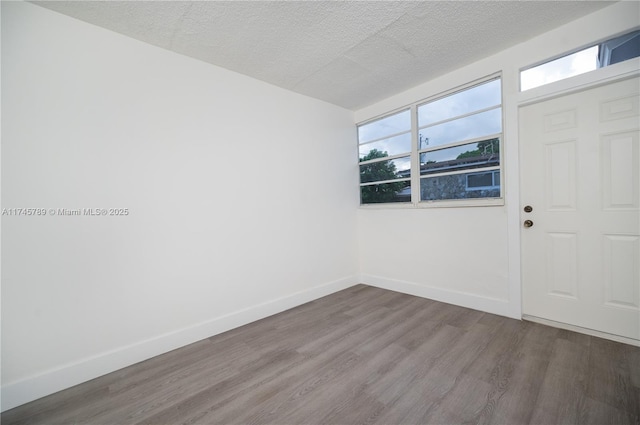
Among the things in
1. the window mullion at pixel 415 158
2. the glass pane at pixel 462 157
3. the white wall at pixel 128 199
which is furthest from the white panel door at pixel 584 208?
the white wall at pixel 128 199

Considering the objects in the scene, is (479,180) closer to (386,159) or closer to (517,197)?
(517,197)

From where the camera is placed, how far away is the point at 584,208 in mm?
2342

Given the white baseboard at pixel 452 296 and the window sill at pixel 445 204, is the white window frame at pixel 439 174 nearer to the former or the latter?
the window sill at pixel 445 204

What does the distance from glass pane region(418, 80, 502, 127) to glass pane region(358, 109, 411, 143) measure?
0.73 feet

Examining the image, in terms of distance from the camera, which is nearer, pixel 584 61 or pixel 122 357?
pixel 122 357

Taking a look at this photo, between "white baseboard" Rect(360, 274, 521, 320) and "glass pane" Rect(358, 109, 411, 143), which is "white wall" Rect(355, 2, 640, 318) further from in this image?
"glass pane" Rect(358, 109, 411, 143)

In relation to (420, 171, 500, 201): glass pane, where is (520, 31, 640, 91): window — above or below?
above

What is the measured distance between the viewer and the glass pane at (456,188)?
2.92 meters

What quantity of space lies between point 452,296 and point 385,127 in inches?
103

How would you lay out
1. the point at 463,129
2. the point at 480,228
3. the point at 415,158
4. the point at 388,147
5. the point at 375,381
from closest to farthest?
the point at 375,381 < the point at 480,228 < the point at 463,129 < the point at 415,158 < the point at 388,147

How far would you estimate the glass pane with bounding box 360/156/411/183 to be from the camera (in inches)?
146

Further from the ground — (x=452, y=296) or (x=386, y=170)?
(x=386, y=170)

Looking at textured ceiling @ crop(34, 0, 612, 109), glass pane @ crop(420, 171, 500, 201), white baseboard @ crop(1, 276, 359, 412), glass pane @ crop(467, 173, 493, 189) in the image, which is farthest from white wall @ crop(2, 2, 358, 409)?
glass pane @ crop(467, 173, 493, 189)

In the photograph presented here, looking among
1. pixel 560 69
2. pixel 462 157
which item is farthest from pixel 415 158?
pixel 560 69
